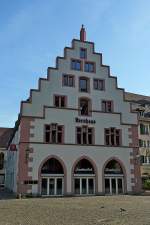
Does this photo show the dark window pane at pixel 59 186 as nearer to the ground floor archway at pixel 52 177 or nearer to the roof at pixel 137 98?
the ground floor archway at pixel 52 177

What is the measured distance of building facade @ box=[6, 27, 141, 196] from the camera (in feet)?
108

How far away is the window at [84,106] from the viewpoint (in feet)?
121

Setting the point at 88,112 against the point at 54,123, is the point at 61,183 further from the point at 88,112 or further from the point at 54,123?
the point at 88,112

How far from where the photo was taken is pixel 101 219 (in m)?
14.8

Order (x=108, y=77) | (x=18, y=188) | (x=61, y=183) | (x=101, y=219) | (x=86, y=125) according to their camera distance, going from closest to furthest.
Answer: (x=101, y=219) → (x=18, y=188) → (x=61, y=183) → (x=86, y=125) → (x=108, y=77)

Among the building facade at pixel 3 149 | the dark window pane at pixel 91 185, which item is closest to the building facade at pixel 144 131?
the dark window pane at pixel 91 185

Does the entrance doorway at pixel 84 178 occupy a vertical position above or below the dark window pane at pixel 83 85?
below

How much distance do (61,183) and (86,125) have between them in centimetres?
739

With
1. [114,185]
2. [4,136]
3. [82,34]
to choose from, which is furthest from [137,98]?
[4,136]

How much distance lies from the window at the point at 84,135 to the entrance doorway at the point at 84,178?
2225 millimetres

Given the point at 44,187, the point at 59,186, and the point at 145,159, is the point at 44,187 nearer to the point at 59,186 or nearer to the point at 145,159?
the point at 59,186

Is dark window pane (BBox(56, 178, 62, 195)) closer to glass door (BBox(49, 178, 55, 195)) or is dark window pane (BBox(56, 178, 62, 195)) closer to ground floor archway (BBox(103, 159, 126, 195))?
glass door (BBox(49, 178, 55, 195))

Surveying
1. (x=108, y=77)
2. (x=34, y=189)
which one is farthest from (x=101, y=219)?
(x=108, y=77)

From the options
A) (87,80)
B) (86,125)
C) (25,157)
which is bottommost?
(25,157)
